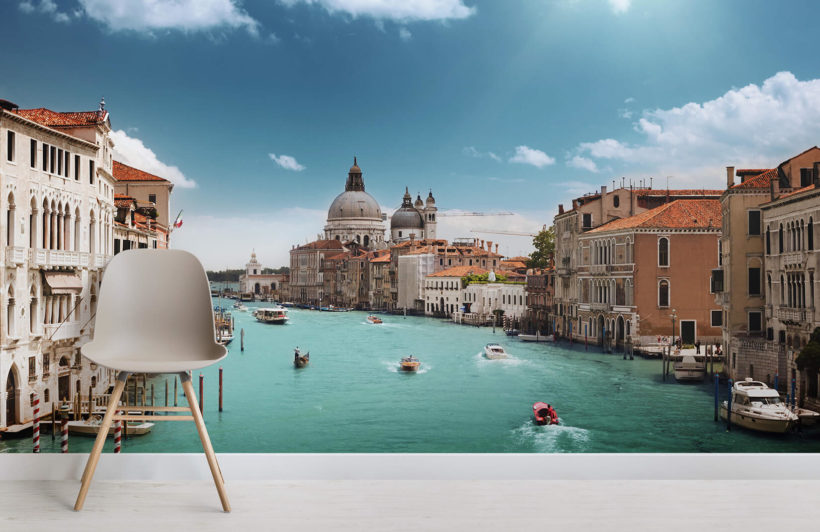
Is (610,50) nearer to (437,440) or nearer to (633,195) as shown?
(633,195)

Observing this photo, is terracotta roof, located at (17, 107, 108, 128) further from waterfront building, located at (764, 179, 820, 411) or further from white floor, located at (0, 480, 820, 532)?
waterfront building, located at (764, 179, 820, 411)

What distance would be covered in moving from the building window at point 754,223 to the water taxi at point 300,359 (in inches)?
116

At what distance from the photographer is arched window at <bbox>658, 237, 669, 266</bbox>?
4.94 meters

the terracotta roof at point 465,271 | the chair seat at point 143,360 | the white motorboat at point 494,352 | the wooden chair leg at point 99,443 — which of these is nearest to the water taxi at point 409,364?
the white motorboat at point 494,352

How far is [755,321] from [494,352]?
174 cm

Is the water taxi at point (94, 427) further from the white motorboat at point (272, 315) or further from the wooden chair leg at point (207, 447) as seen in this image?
the white motorboat at point (272, 315)

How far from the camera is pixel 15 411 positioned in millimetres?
3611

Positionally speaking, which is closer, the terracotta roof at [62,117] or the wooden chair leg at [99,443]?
the wooden chair leg at [99,443]

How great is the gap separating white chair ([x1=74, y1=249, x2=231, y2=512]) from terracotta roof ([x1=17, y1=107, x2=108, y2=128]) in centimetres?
150

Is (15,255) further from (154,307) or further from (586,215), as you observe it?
(586,215)

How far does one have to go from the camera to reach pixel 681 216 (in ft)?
15.8

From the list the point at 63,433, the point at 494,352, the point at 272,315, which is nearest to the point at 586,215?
the point at 494,352

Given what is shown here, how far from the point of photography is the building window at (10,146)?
3.56 meters

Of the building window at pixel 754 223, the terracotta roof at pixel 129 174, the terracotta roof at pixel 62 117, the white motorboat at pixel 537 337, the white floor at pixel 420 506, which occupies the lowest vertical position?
the white floor at pixel 420 506
